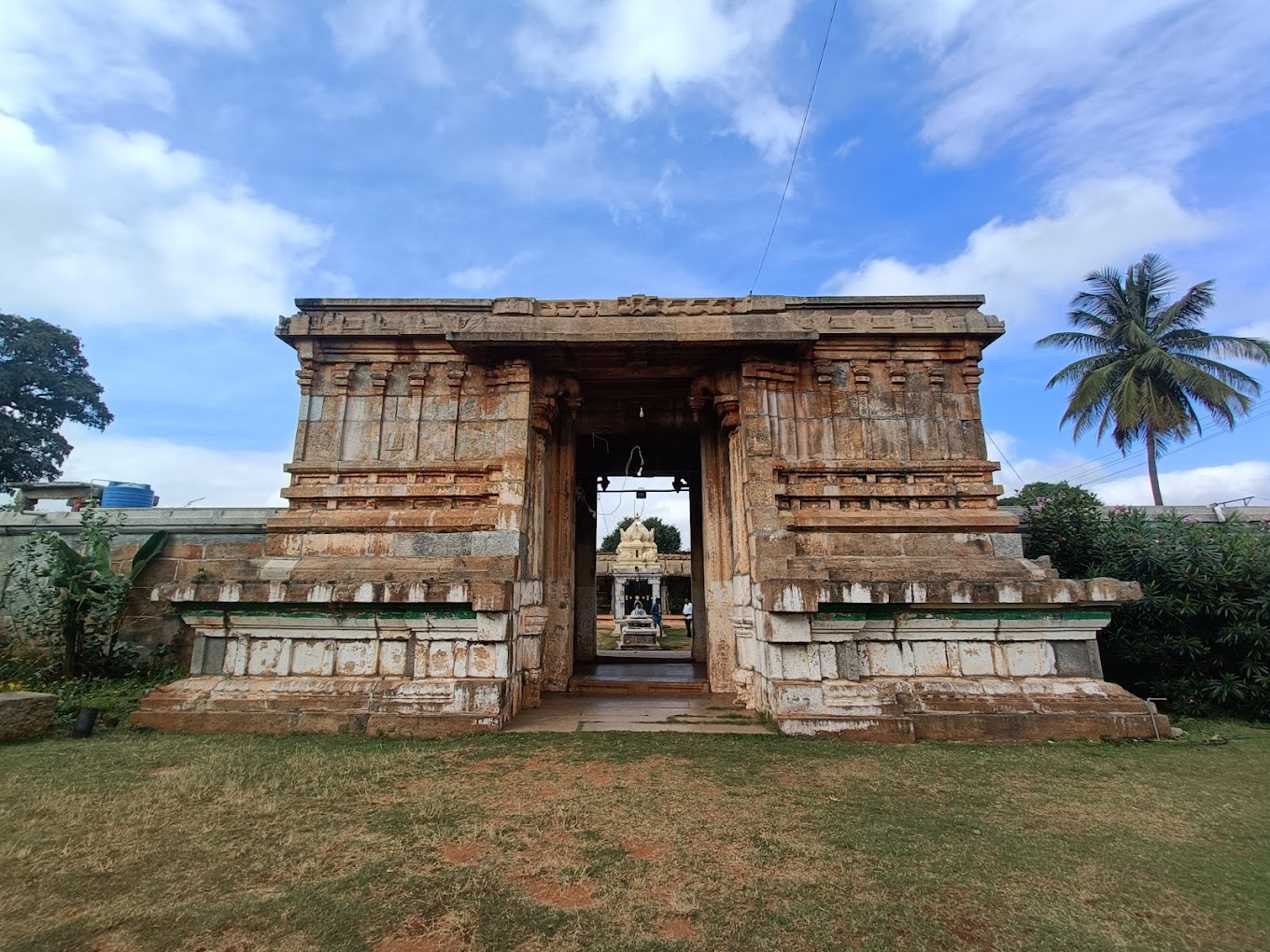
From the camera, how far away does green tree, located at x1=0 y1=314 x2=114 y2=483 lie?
24766 millimetres

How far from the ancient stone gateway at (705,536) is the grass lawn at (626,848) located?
76 centimetres

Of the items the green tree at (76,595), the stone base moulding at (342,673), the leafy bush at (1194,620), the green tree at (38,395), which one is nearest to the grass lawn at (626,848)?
the stone base moulding at (342,673)

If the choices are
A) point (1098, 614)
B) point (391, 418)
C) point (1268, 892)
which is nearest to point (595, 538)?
point (391, 418)

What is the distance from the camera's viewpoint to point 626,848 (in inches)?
133

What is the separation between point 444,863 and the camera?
3152 millimetres

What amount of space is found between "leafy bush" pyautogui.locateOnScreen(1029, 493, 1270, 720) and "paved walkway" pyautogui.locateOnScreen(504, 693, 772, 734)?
15.0ft

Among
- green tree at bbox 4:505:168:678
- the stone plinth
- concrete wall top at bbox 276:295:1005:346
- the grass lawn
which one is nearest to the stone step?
the grass lawn

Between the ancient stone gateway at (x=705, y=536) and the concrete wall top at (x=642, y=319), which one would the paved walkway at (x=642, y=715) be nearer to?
the ancient stone gateway at (x=705, y=536)

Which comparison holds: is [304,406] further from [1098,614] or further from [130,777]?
[1098,614]

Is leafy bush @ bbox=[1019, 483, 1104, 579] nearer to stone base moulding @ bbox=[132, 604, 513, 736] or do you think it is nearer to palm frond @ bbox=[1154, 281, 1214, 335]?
stone base moulding @ bbox=[132, 604, 513, 736]

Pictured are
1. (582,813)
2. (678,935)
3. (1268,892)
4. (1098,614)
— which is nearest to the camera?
(678,935)

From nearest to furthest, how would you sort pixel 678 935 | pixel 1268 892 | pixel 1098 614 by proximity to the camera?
pixel 678 935 → pixel 1268 892 → pixel 1098 614

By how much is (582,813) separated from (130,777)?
3.31 meters

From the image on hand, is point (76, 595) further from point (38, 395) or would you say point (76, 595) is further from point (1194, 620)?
point (38, 395)
